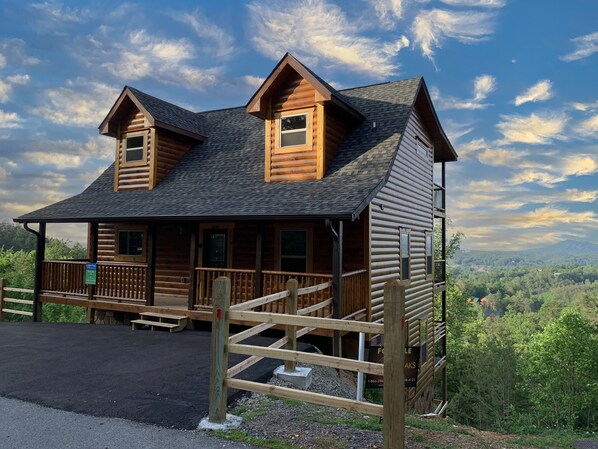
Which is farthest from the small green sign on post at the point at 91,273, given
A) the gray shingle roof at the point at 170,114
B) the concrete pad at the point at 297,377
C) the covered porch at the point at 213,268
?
the concrete pad at the point at 297,377

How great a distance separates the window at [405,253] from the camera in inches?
503

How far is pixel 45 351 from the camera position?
919 cm

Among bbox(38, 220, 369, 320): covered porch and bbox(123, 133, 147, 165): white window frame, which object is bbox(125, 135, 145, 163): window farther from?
bbox(38, 220, 369, 320): covered porch

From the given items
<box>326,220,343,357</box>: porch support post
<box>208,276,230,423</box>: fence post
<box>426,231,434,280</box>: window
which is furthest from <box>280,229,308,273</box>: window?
<box>208,276,230,423</box>: fence post

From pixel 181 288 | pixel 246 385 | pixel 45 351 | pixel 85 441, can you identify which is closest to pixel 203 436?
pixel 246 385

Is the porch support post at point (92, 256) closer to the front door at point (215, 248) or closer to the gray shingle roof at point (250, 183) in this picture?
the gray shingle roof at point (250, 183)

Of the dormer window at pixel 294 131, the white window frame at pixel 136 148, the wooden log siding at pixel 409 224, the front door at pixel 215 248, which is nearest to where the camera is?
the wooden log siding at pixel 409 224

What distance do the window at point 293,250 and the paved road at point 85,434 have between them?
6.71 m

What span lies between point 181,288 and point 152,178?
12.7 ft

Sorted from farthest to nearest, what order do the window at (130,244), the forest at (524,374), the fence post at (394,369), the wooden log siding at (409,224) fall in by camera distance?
the forest at (524,374), the window at (130,244), the wooden log siding at (409,224), the fence post at (394,369)

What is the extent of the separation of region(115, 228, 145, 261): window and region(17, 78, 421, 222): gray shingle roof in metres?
1.40

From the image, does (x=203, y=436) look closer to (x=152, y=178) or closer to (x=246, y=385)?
(x=246, y=385)

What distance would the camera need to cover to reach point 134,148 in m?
14.6

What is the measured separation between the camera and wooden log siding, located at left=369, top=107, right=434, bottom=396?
434 inches
